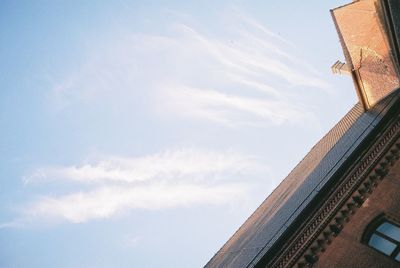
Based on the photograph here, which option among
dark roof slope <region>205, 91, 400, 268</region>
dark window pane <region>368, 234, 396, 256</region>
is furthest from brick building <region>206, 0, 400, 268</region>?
dark roof slope <region>205, 91, 400, 268</region>

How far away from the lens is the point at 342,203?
9297mm

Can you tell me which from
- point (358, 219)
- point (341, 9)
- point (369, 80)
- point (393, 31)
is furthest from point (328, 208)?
point (341, 9)

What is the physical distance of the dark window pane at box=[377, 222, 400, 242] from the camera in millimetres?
8523


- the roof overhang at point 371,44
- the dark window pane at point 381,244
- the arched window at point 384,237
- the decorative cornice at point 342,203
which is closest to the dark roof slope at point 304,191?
the decorative cornice at point 342,203

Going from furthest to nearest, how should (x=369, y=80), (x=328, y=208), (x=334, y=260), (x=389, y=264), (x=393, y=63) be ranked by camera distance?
(x=369, y=80) → (x=393, y=63) → (x=328, y=208) → (x=334, y=260) → (x=389, y=264)

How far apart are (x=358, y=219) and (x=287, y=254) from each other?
88.3 inches

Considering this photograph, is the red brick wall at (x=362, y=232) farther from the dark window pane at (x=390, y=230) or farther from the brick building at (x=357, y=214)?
the dark window pane at (x=390, y=230)

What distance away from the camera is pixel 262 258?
873 centimetres

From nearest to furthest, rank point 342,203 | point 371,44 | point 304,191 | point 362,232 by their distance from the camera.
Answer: point 362,232 < point 342,203 < point 304,191 < point 371,44

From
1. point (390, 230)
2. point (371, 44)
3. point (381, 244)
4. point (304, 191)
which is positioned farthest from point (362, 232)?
point (371, 44)

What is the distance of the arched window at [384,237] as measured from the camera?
8332 mm

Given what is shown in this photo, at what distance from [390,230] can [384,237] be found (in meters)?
0.27

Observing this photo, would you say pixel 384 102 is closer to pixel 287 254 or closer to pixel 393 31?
pixel 393 31

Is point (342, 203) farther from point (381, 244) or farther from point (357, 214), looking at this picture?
point (381, 244)
